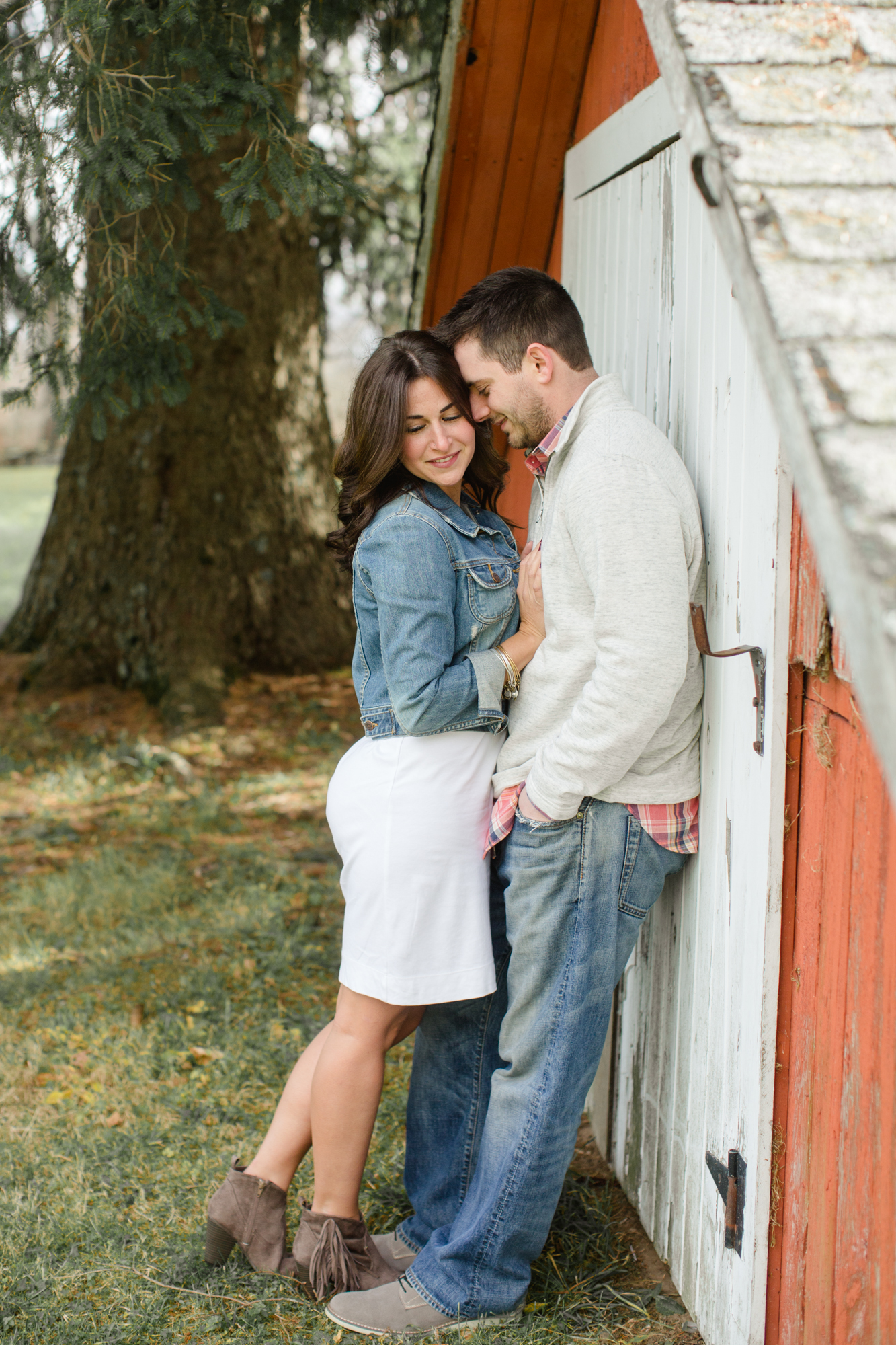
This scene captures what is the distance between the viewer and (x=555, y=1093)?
2.52m

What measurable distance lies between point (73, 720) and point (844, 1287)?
6471mm

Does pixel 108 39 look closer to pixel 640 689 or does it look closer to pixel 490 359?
pixel 490 359

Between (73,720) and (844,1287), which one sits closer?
(844,1287)

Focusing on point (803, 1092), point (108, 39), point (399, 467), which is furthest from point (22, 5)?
point (803, 1092)

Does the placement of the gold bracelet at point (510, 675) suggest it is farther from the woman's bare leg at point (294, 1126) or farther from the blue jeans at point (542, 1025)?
the woman's bare leg at point (294, 1126)

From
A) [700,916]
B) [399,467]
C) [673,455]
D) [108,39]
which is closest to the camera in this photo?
[673,455]

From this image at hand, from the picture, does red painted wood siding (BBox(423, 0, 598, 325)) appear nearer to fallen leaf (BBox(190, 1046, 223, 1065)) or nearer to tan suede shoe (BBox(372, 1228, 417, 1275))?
fallen leaf (BBox(190, 1046, 223, 1065))

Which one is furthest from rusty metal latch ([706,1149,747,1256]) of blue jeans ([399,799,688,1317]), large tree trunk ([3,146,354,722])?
large tree trunk ([3,146,354,722])

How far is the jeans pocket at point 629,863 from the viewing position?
2.50 m

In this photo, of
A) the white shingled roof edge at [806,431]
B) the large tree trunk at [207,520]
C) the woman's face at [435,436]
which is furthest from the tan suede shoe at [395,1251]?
the large tree trunk at [207,520]

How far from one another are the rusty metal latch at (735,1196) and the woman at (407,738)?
67cm

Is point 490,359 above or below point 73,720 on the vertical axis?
above

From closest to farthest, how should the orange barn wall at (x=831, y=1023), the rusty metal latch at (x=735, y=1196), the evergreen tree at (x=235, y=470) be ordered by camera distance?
1. the orange barn wall at (x=831, y=1023)
2. the rusty metal latch at (x=735, y=1196)
3. the evergreen tree at (x=235, y=470)

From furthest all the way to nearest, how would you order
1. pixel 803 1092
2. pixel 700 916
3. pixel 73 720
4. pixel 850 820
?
pixel 73 720 → pixel 700 916 → pixel 803 1092 → pixel 850 820
